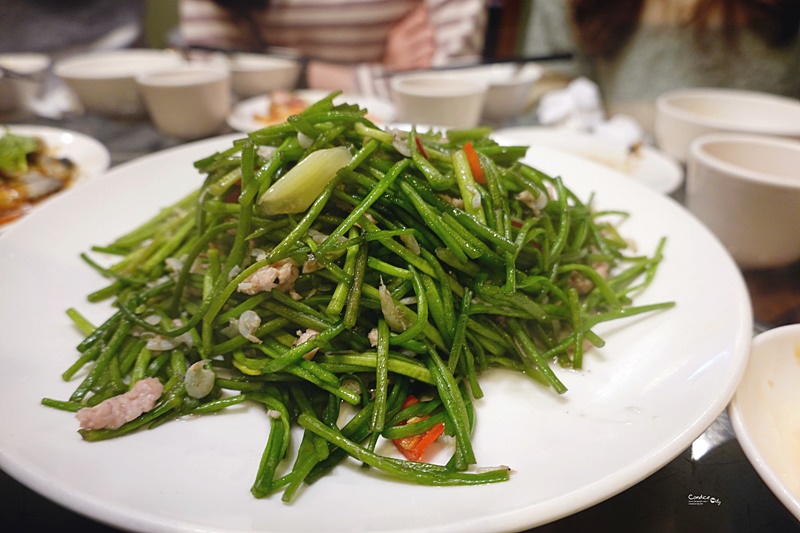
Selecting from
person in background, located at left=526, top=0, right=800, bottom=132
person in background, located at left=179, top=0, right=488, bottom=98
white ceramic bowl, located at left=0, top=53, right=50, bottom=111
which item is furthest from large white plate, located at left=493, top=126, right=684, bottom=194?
white ceramic bowl, located at left=0, top=53, right=50, bottom=111

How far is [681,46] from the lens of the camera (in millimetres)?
3695

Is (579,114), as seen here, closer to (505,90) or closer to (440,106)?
(505,90)

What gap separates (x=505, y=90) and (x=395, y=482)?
2.79 meters

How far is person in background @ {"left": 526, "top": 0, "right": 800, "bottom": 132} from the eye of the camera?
3365mm

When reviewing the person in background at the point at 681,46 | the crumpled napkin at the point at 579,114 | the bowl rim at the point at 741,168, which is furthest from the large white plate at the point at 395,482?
the person in background at the point at 681,46

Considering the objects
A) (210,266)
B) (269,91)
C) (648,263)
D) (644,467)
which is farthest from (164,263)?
(269,91)

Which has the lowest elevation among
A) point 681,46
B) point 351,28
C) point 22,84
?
point 22,84

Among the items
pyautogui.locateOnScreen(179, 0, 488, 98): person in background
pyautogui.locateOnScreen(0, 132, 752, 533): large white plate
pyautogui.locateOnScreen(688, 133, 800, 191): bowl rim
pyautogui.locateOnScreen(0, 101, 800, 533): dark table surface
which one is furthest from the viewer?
pyautogui.locateOnScreen(179, 0, 488, 98): person in background

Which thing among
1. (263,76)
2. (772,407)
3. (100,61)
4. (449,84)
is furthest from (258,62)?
(772,407)

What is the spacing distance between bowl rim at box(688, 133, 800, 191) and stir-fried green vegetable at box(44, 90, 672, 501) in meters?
A: 0.59

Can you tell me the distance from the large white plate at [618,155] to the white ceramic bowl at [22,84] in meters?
3.08

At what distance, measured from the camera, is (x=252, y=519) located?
0.79 m

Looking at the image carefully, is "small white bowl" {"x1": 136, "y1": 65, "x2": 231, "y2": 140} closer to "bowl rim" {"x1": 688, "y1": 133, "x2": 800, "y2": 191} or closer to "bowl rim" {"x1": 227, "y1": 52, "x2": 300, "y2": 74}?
"bowl rim" {"x1": 227, "y1": 52, "x2": 300, "y2": 74}

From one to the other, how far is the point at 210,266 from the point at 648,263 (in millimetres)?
1271
